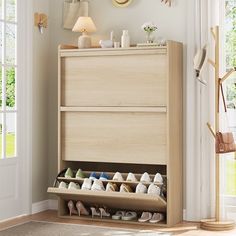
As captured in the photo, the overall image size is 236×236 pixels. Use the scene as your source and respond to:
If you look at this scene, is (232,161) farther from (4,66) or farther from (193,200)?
(4,66)

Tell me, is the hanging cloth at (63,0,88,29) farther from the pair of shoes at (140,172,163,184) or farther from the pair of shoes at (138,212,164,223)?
the pair of shoes at (138,212,164,223)

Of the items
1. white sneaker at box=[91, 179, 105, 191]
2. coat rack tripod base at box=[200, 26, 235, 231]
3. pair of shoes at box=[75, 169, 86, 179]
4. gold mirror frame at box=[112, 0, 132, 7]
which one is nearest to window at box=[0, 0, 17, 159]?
pair of shoes at box=[75, 169, 86, 179]

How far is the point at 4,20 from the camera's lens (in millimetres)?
5852

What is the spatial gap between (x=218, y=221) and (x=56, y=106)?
2.11 meters

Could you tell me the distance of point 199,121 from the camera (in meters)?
5.77

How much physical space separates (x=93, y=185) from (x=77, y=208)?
0.39 meters

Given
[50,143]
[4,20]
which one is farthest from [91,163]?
[4,20]

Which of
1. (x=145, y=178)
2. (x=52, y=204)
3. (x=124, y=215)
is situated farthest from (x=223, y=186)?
(x=52, y=204)

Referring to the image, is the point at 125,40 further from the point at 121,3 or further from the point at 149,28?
the point at 121,3

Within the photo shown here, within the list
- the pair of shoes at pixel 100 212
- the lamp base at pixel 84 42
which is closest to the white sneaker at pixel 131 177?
the pair of shoes at pixel 100 212

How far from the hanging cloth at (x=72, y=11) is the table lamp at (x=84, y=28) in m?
0.25

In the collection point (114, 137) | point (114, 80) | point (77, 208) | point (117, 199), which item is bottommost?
point (77, 208)

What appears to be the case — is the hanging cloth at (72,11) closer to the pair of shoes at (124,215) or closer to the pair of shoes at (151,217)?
the pair of shoes at (124,215)

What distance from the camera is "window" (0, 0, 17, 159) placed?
582 centimetres
